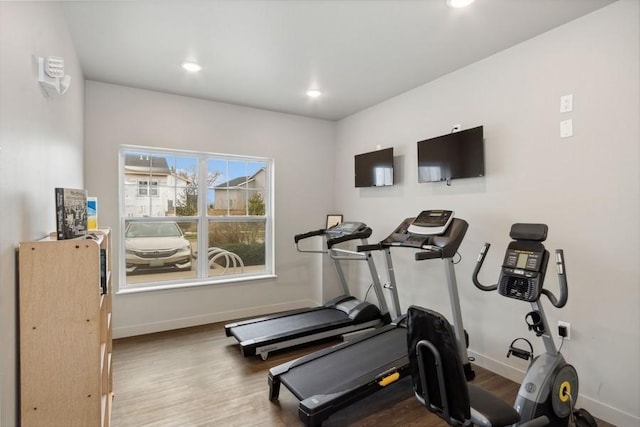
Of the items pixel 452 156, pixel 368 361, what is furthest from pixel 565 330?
pixel 452 156

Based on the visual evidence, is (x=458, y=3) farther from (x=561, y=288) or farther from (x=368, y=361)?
(x=368, y=361)

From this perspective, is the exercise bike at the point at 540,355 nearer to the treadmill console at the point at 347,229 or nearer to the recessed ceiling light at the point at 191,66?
the treadmill console at the point at 347,229

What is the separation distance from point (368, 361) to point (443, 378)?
1.29 meters

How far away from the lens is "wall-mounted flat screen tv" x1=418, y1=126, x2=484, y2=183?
3.02m

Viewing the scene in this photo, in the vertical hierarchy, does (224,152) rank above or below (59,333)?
above

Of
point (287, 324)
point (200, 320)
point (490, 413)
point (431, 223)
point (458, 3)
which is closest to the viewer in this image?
point (490, 413)

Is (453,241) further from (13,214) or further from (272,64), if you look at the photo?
(13,214)

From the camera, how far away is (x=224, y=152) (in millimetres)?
4340

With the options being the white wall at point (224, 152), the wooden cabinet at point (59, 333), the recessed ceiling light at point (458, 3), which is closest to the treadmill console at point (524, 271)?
the recessed ceiling light at point (458, 3)

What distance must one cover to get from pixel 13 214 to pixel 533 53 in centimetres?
349

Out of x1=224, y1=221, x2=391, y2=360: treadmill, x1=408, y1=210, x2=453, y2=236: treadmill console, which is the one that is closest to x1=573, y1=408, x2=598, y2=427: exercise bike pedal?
x1=408, y1=210, x2=453, y2=236: treadmill console

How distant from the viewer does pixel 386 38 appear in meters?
2.69

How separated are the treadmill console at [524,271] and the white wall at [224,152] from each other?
2.93 meters

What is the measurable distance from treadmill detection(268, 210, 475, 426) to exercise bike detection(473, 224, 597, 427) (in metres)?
0.60
